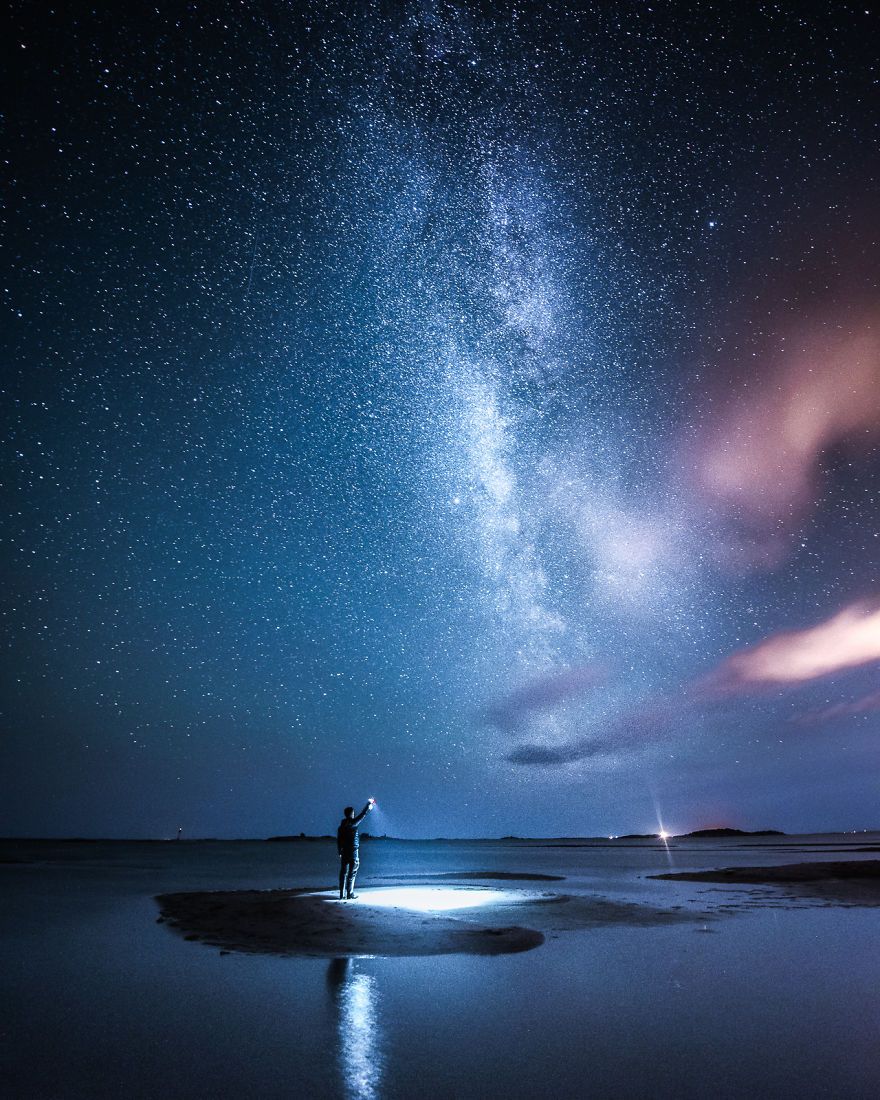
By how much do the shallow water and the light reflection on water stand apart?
26 mm

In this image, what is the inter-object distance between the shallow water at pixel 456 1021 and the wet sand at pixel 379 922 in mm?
878

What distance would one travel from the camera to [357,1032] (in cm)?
675

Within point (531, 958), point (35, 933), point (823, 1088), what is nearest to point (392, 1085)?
point (823, 1088)

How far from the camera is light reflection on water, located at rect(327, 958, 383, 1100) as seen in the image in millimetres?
5402

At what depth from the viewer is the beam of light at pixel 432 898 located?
57.5ft

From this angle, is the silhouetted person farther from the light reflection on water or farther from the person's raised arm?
the light reflection on water

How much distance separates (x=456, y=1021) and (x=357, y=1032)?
1.04 m

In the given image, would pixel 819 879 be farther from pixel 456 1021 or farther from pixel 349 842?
pixel 456 1021

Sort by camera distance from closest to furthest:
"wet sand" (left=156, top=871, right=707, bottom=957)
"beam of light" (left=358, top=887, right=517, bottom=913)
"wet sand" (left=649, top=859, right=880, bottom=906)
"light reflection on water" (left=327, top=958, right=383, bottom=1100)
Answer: "light reflection on water" (left=327, top=958, right=383, bottom=1100) → "wet sand" (left=156, top=871, right=707, bottom=957) → "beam of light" (left=358, top=887, right=517, bottom=913) → "wet sand" (left=649, top=859, right=880, bottom=906)

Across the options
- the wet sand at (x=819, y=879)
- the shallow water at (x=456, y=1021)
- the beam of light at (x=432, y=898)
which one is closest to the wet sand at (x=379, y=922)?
the beam of light at (x=432, y=898)

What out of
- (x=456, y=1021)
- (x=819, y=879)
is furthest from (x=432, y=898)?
(x=819, y=879)

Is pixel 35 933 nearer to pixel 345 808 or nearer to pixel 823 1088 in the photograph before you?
pixel 345 808

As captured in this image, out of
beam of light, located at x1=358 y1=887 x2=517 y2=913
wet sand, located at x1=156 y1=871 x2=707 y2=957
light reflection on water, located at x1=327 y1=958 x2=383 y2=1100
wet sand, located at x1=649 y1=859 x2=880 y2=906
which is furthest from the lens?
wet sand, located at x1=649 y1=859 x2=880 y2=906

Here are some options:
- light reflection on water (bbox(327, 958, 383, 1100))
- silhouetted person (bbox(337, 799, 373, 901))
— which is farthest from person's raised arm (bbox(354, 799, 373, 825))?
light reflection on water (bbox(327, 958, 383, 1100))
